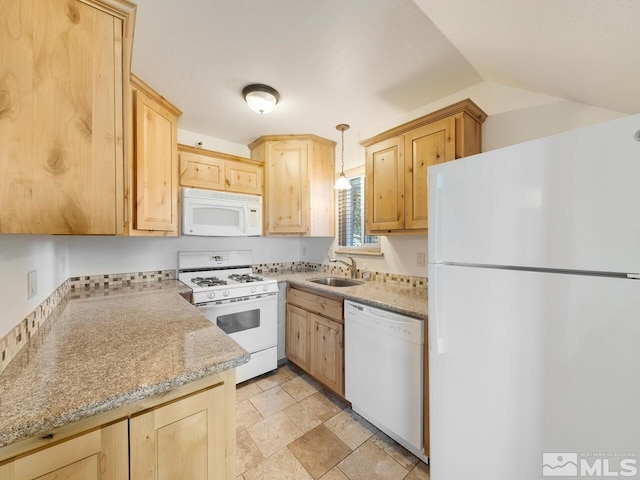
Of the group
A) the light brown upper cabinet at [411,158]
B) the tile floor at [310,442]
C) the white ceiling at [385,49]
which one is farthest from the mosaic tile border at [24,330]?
the light brown upper cabinet at [411,158]

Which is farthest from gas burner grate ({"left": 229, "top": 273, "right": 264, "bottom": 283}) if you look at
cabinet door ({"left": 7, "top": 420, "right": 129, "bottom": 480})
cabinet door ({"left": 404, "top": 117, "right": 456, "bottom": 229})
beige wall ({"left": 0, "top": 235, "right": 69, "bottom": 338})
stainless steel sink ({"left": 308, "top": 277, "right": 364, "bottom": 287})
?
cabinet door ({"left": 7, "top": 420, "right": 129, "bottom": 480})

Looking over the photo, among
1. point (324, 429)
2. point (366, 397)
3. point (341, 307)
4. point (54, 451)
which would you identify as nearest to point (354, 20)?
point (341, 307)

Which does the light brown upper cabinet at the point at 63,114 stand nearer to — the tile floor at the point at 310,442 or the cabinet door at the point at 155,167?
the cabinet door at the point at 155,167

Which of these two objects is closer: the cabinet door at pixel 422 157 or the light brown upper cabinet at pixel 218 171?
the cabinet door at pixel 422 157

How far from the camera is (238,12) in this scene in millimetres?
1243

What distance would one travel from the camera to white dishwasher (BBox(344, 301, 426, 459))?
1517mm

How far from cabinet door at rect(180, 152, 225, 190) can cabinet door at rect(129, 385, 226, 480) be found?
6.51ft

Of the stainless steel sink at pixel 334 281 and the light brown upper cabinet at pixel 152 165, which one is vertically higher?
the light brown upper cabinet at pixel 152 165

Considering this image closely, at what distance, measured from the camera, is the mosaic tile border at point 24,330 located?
0.84 m

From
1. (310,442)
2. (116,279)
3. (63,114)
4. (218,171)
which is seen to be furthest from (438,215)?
(116,279)

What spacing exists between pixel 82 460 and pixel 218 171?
2274 mm

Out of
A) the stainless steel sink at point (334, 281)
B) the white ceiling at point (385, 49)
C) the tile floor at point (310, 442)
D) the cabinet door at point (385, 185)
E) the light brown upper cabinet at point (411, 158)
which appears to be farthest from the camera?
the stainless steel sink at point (334, 281)

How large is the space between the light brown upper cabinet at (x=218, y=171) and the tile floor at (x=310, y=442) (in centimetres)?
196

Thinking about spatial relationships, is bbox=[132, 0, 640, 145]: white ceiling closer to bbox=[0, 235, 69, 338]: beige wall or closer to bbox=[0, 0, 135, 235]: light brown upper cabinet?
bbox=[0, 0, 135, 235]: light brown upper cabinet
